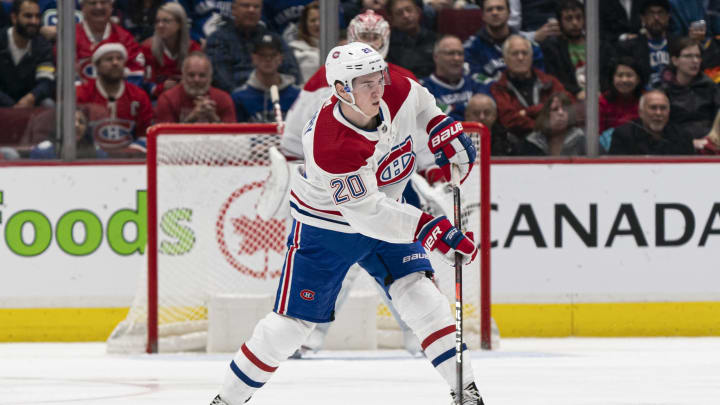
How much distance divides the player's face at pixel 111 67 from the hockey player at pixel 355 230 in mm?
2922

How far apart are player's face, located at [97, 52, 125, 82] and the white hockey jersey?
2.89 metres

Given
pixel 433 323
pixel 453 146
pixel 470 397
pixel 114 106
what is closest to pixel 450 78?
pixel 114 106

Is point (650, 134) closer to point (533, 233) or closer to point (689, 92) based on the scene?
point (689, 92)

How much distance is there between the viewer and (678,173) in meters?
7.21

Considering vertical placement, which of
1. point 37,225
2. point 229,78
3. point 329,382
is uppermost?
point 229,78

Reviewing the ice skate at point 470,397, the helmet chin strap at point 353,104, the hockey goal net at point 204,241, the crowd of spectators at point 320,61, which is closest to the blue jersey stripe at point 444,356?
the ice skate at point 470,397

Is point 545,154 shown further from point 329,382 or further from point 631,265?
point 329,382

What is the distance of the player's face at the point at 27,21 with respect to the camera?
7.02 metres

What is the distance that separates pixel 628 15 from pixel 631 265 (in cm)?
125

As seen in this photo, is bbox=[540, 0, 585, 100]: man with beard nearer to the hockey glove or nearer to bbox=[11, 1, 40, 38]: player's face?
bbox=[11, 1, 40, 38]: player's face

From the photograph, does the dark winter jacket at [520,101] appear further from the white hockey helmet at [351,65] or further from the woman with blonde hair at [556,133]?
the white hockey helmet at [351,65]

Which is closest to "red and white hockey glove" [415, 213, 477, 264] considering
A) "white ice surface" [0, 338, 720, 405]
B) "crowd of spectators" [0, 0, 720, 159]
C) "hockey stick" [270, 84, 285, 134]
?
"white ice surface" [0, 338, 720, 405]

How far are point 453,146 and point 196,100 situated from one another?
2857mm

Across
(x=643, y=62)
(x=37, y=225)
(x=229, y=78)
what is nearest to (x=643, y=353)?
(x=643, y=62)
